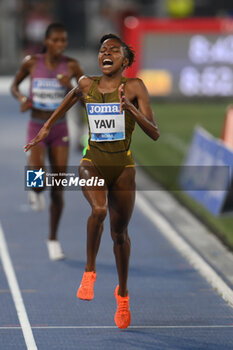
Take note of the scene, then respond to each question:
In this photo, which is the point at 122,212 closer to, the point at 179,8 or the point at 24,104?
the point at 24,104

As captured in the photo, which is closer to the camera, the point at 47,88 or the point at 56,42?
the point at 56,42

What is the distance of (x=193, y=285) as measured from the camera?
9148 mm

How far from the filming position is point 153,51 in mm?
25531

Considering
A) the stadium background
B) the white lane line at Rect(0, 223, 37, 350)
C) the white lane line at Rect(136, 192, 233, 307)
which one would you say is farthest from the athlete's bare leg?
the stadium background

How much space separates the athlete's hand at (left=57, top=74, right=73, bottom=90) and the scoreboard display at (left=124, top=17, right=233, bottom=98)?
50.3 feet

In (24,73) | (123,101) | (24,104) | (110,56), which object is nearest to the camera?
(123,101)

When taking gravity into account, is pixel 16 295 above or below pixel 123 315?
below

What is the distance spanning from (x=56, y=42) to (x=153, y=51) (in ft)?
51.9

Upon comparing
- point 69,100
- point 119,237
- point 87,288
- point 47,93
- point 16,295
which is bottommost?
point 16,295

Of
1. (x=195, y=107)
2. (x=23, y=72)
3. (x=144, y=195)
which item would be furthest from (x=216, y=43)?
(x=23, y=72)

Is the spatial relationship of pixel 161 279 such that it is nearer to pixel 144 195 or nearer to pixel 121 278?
pixel 121 278

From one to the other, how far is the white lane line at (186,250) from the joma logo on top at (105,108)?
7.42 ft

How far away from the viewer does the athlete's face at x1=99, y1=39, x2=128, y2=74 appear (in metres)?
7.23

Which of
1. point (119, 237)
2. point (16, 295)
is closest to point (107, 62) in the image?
point (119, 237)
